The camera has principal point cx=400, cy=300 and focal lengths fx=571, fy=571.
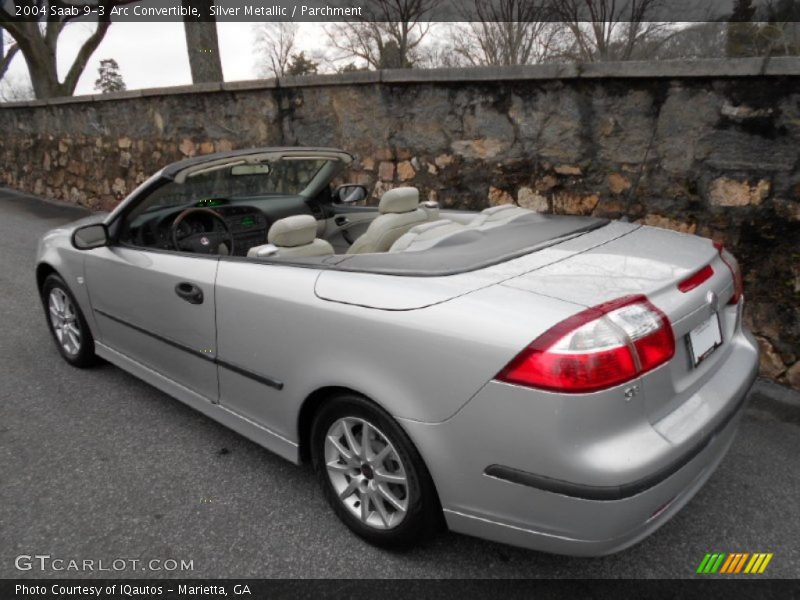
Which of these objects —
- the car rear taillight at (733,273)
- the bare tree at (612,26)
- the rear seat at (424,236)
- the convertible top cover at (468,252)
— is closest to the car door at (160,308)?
the convertible top cover at (468,252)

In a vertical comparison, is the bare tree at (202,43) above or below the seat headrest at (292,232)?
above

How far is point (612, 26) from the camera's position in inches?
547

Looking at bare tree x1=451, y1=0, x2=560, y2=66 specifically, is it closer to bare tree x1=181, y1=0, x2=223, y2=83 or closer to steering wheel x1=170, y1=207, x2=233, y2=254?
bare tree x1=181, y1=0, x2=223, y2=83

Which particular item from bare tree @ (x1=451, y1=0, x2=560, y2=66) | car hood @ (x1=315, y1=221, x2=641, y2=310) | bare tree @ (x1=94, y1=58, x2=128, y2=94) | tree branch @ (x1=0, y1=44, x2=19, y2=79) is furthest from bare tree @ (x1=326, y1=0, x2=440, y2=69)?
bare tree @ (x1=94, y1=58, x2=128, y2=94)

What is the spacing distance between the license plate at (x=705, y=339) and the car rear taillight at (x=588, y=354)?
1.01 ft

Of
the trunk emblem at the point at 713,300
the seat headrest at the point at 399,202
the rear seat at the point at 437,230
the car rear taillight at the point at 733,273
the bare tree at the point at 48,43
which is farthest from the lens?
the bare tree at the point at 48,43

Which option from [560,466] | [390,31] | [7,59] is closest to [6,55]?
[7,59]

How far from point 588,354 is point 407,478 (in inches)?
29.9

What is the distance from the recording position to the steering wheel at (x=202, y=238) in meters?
3.10

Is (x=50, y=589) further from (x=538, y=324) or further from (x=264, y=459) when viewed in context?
(x=538, y=324)

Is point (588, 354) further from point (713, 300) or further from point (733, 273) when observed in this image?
point (733, 273)

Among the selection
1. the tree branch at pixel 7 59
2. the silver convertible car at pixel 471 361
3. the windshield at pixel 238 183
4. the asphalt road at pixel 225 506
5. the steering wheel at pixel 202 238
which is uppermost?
the tree branch at pixel 7 59

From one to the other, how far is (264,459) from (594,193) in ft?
10.0

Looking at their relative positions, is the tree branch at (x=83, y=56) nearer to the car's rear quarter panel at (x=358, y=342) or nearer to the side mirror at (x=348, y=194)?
the side mirror at (x=348, y=194)
